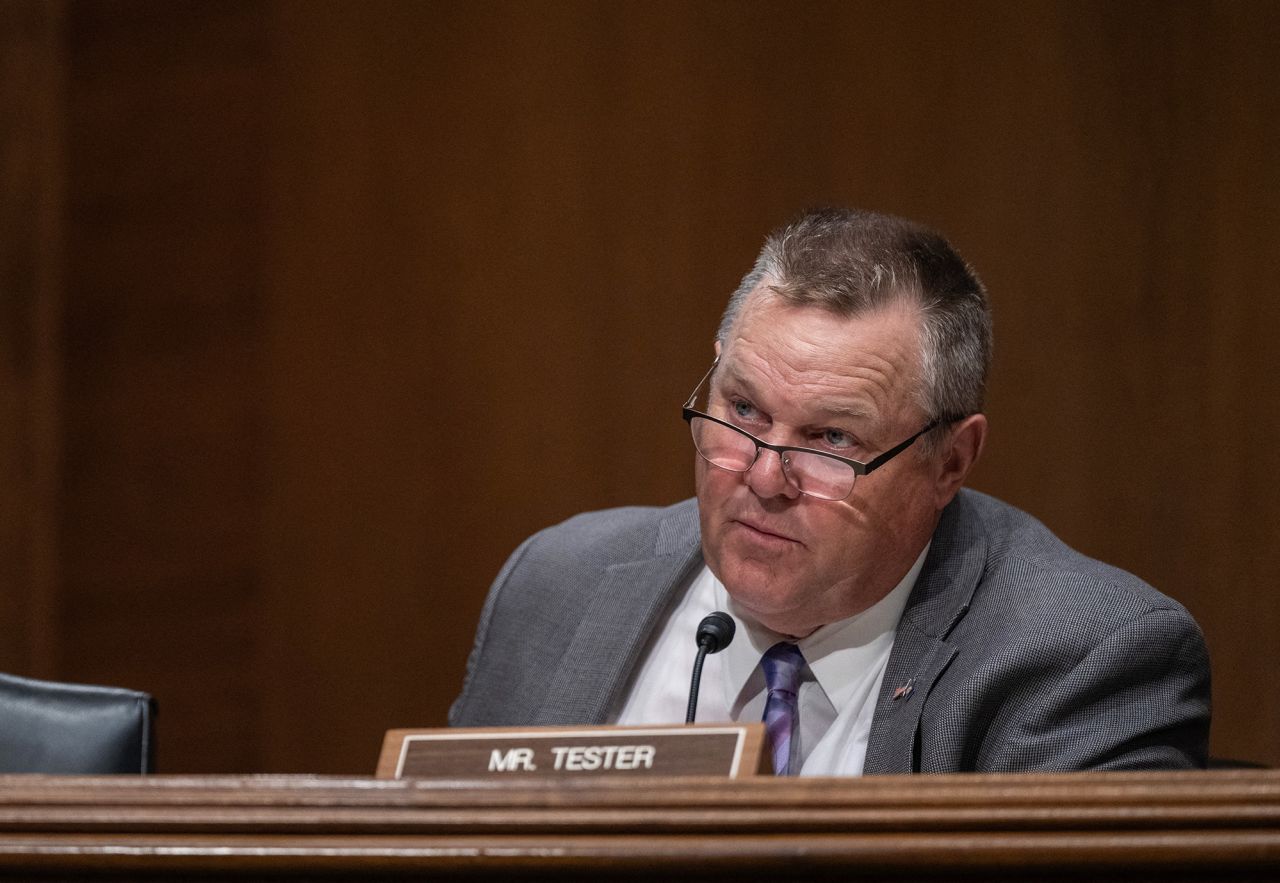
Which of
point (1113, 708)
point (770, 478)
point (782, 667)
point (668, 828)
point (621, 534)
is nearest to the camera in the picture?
point (668, 828)

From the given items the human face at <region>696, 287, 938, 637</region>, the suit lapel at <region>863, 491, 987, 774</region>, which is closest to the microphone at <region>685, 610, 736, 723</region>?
the human face at <region>696, 287, 938, 637</region>

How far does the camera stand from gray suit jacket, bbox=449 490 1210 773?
5.17 ft

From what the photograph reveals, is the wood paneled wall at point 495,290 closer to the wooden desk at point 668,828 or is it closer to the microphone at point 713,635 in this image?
the microphone at point 713,635

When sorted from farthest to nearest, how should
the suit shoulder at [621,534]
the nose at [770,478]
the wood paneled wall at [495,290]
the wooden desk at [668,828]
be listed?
1. the wood paneled wall at [495,290]
2. the suit shoulder at [621,534]
3. the nose at [770,478]
4. the wooden desk at [668,828]

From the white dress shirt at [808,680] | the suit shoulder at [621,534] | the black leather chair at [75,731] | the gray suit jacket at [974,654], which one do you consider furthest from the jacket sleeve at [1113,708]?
the black leather chair at [75,731]

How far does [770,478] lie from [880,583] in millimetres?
205

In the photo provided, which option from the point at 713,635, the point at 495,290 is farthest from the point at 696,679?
the point at 495,290

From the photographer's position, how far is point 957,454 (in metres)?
1.82

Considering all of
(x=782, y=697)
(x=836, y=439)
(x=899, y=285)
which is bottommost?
(x=782, y=697)

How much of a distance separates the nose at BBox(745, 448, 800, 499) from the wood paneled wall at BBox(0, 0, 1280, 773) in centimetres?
142

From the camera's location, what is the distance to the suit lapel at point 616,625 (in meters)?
1.88

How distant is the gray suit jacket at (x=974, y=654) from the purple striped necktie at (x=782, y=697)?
13 centimetres

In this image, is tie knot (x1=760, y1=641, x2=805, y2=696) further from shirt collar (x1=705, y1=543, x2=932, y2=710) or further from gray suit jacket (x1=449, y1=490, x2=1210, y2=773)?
gray suit jacket (x1=449, y1=490, x2=1210, y2=773)

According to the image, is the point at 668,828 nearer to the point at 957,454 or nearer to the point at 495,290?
the point at 957,454
